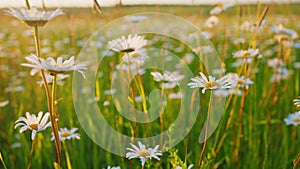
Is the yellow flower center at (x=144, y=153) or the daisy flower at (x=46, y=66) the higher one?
the daisy flower at (x=46, y=66)

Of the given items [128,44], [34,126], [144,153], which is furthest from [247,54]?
[34,126]

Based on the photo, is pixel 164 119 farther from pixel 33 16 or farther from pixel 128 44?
pixel 33 16

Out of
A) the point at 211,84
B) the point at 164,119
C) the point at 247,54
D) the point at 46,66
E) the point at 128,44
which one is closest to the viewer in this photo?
the point at 46,66

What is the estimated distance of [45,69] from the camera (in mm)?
604

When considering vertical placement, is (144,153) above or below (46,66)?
below

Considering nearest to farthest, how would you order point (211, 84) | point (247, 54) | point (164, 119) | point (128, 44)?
point (211, 84)
point (128, 44)
point (247, 54)
point (164, 119)

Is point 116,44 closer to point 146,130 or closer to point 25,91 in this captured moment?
point 146,130

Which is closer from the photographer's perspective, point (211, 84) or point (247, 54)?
point (211, 84)

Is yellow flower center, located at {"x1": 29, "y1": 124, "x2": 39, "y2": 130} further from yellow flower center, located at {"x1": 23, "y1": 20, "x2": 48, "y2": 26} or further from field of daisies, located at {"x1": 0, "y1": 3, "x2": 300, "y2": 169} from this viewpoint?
yellow flower center, located at {"x1": 23, "y1": 20, "x2": 48, "y2": 26}

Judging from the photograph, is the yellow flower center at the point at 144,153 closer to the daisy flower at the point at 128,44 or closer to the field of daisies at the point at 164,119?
the field of daisies at the point at 164,119

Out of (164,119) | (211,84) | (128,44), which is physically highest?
(128,44)

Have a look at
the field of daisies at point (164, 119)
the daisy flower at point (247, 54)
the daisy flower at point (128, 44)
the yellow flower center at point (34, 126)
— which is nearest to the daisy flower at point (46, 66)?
the field of daisies at point (164, 119)

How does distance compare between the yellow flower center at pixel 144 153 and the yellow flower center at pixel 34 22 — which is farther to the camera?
the yellow flower center at pixel 144 153

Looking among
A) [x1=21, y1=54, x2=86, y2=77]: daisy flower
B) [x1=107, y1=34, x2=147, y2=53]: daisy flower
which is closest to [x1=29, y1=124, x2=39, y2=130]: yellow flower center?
[x1=21, y1=54, x2=86, y2=77]: daisy flower
